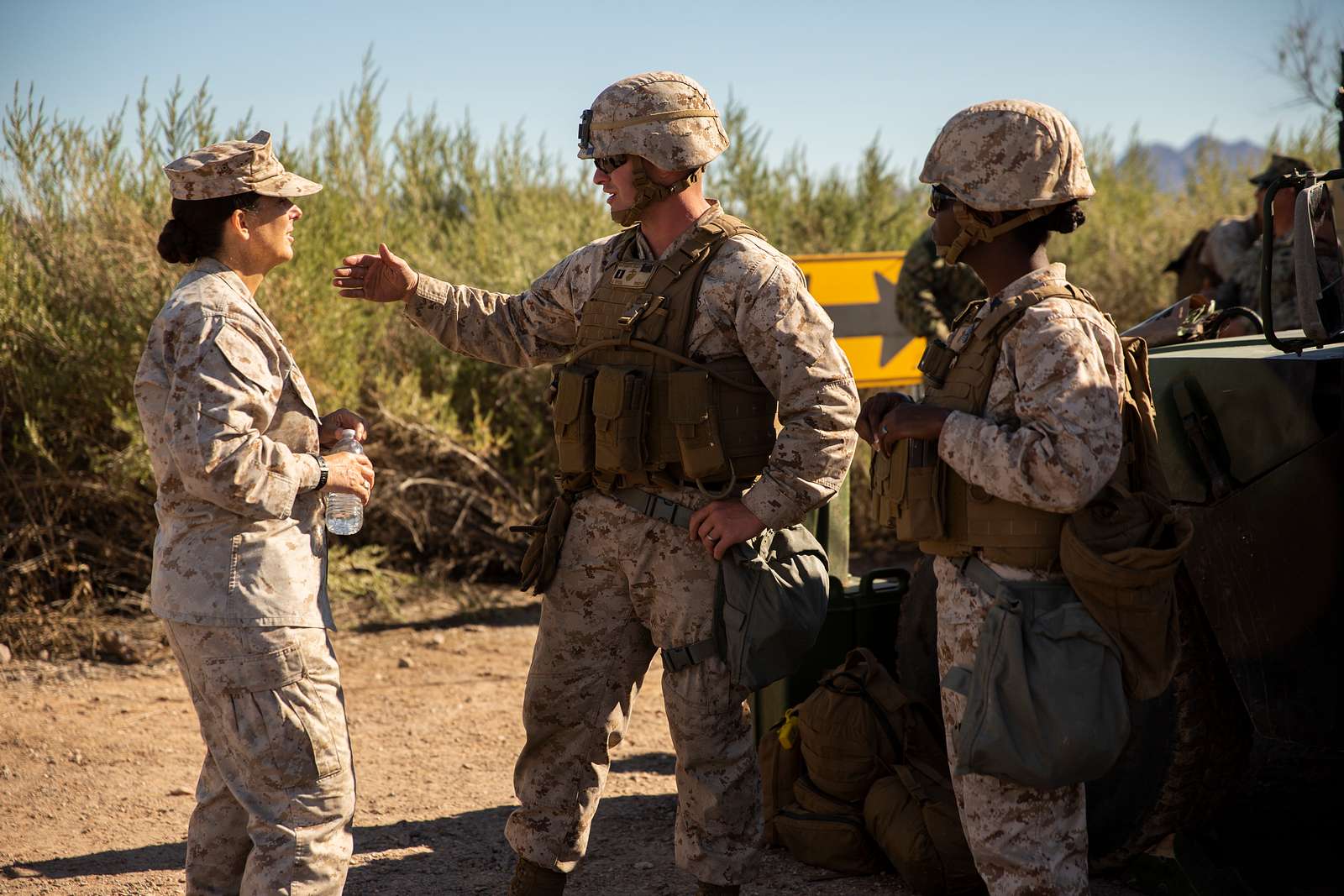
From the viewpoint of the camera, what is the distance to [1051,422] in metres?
2.49

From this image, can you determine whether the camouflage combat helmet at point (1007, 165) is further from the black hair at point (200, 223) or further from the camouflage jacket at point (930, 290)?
the camouflage jacket at point (930, 290)

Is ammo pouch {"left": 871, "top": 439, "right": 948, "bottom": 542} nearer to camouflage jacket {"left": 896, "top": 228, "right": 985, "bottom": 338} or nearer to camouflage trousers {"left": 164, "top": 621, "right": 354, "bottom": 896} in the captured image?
camouflage trousers {"left": 164, "top": 621, "right": 354, "bottom": 896}

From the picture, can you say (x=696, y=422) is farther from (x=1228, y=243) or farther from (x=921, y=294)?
(x=1228, y=243)

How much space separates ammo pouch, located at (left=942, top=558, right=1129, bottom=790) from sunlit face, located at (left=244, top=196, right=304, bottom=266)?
5.87 feet

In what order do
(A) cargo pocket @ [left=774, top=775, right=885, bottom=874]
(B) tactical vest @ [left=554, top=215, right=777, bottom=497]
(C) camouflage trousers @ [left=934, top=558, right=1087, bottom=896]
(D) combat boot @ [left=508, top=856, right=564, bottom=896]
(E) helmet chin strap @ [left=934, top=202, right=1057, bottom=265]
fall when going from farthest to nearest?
(A) cargo pocket @ [left=774, top=775, right=885, bottom=874]
(D) combat boot @ [left=508, top=856, right=564, bottom=896]
(B) tactical vest @ [left=554, top=215, right=777, bottom=497]
(E) helmet chin strap @ [left=934, top=202, right=1057, bottom=265]
(C) camouflage trousers @ [left=934, top=558, right=1087, bottom=896]

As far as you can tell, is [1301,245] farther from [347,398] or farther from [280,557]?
[347,398]

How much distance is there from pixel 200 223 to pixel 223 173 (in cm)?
13

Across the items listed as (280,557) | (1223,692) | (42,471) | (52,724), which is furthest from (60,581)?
(1223,692)

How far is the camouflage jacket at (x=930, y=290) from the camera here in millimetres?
7297

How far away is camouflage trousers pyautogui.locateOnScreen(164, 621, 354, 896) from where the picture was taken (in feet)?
8.97

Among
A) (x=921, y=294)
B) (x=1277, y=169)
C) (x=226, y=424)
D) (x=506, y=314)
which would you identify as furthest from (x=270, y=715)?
(x=1277, y=169)

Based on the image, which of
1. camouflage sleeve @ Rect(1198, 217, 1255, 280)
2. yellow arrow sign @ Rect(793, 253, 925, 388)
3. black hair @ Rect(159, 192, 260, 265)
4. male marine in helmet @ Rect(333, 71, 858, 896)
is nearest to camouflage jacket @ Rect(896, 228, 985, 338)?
yellow arrow sign @ Rect(793, 253, 925, 388)

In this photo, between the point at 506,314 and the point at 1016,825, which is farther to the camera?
the point at 506,314

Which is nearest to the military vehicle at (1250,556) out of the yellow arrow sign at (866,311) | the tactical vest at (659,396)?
the tactical vest at (659,396)
